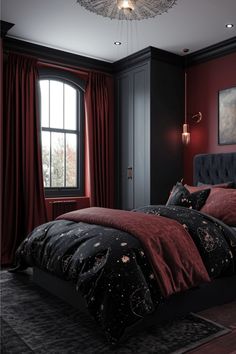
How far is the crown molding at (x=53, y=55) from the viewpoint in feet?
15.0

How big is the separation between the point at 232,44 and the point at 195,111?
1014 millimetres

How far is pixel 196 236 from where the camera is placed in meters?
2.76

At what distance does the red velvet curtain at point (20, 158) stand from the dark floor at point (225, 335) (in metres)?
2.65

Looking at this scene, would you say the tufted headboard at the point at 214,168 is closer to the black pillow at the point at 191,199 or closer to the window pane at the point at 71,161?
the black pillow at the point at 191,199

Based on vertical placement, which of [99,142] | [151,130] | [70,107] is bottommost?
[99,142]

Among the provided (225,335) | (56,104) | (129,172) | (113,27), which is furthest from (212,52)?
(225,335)

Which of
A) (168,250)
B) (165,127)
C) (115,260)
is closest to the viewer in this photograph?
(115,260)

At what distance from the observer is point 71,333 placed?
7.80 feet

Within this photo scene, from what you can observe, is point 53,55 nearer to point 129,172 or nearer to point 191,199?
point 129,172

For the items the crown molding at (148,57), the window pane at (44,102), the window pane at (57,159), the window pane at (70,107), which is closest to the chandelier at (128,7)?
the crown molding at (148,57)

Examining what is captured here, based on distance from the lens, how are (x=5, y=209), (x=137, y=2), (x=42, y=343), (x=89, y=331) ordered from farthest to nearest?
(x=5, y=209) → (x=137, y=2) → (x=89, y=331) → (x=42, y=343)

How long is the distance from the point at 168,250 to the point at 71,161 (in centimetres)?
316

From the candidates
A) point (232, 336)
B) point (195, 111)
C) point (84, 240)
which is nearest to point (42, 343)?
point (84, 240)

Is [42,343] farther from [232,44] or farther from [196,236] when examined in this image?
[232,44]
